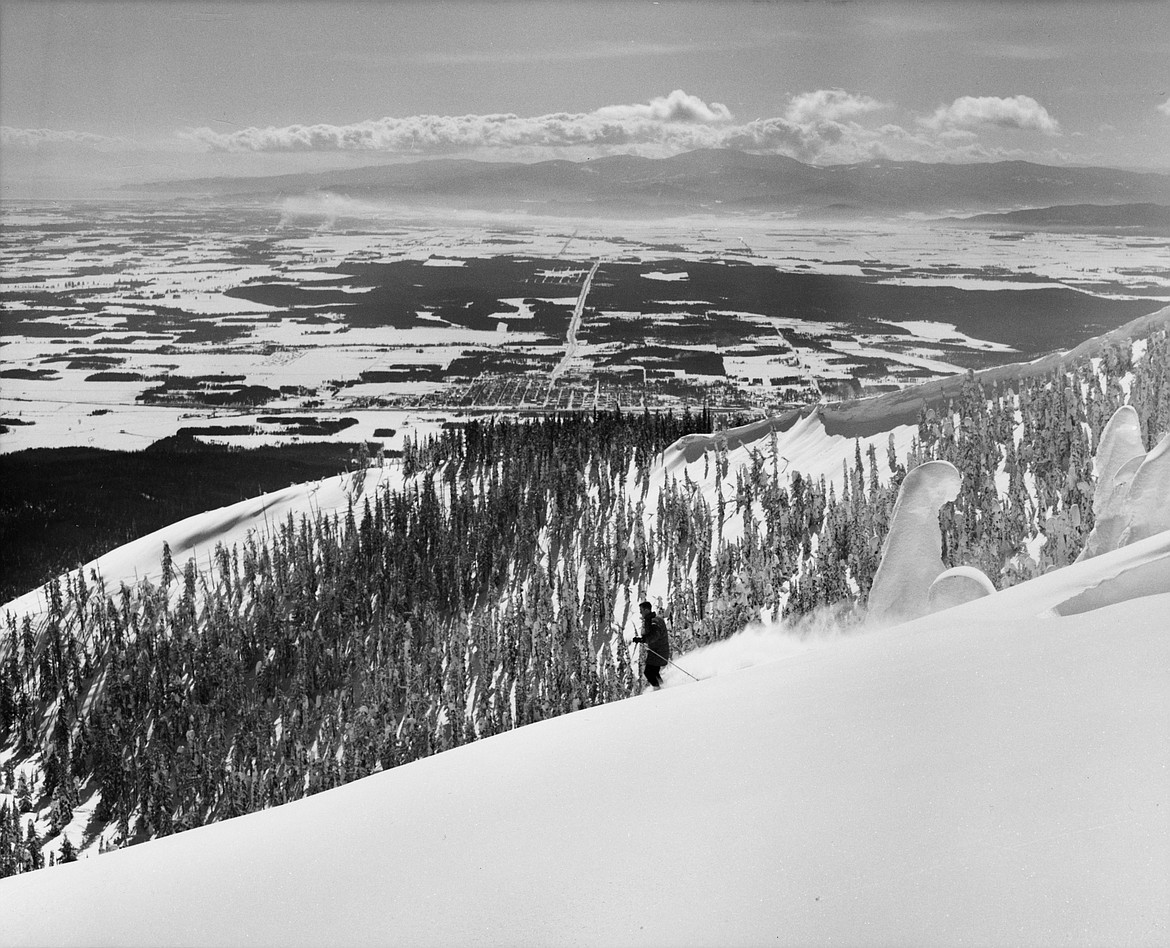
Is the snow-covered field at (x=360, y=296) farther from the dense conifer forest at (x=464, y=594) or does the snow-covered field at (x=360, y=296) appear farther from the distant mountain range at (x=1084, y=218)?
the dense conifer forest at (x=464, y=594)

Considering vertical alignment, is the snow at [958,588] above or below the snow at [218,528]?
above

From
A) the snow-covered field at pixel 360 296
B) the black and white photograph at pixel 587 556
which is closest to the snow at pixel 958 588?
the black and white photograph at pixel 587 556

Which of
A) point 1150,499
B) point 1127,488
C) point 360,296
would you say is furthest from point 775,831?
point 360,296

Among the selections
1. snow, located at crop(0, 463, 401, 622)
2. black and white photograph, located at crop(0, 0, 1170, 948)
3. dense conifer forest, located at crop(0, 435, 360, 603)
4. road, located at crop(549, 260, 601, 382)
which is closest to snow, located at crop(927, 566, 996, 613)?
black and white photograph, located at crop(0, 0, 1170, 948)

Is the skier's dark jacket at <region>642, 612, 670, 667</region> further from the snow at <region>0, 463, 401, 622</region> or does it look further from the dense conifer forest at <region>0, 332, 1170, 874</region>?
the snow at <region>0, 463, 401, 622</region>

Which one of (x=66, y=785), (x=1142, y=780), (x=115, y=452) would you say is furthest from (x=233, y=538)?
(x=1142, y=780)

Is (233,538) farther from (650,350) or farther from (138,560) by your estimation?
(650,350)
